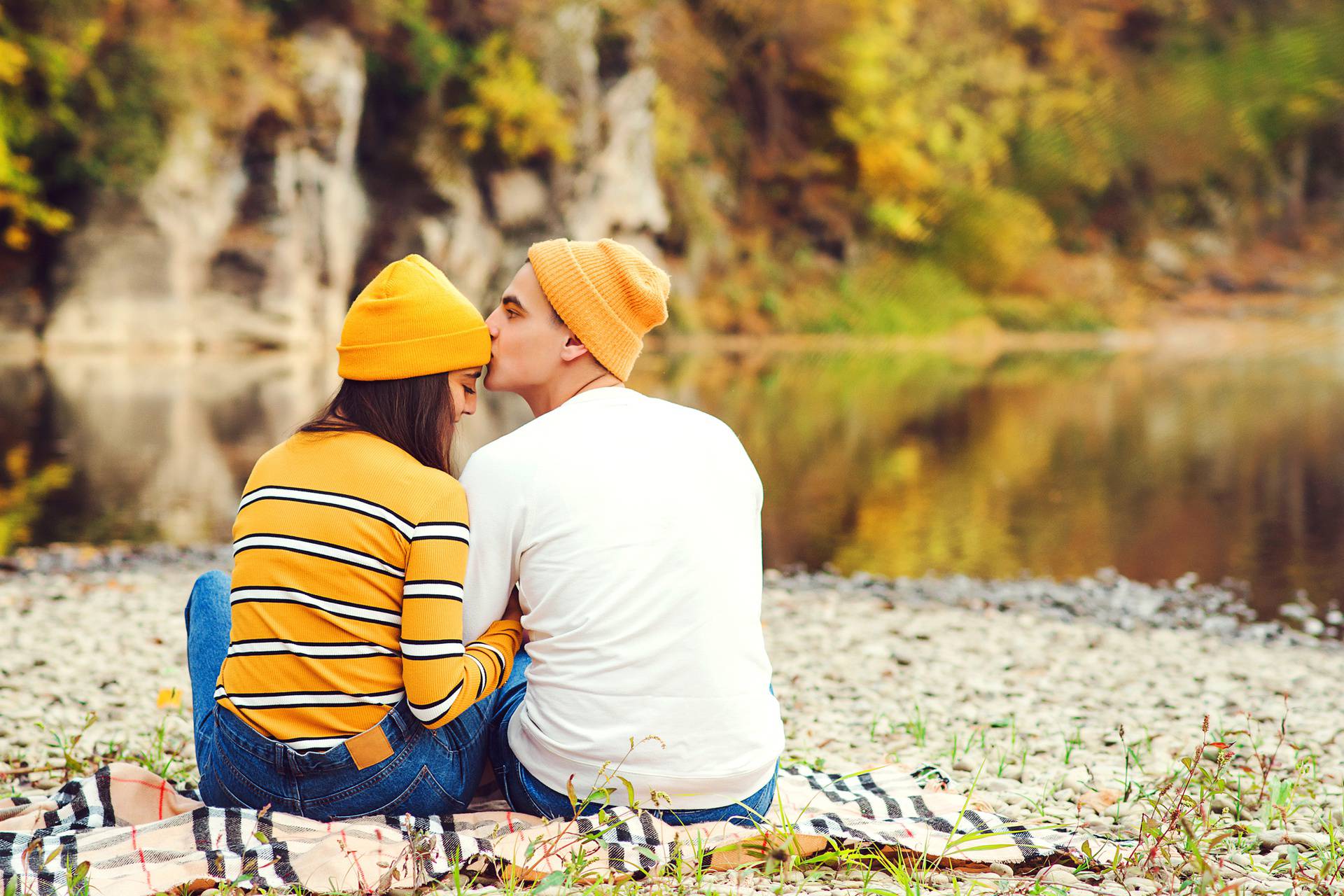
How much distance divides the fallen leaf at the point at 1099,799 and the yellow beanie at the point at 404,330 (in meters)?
1.79

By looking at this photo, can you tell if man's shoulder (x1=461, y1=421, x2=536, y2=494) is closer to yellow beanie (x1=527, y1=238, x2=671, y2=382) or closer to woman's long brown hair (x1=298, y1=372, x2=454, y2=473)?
woman's long brown hair (x1=298, y1=372, x2=454, y2=473)

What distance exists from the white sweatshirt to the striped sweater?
105 millimetres

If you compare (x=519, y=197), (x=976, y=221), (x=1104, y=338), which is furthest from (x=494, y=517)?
(x=1104, y=338)

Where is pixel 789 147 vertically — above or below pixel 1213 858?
above

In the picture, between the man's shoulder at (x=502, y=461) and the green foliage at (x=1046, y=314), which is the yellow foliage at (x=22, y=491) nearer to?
the man's shoulder at (x=502, y=461)

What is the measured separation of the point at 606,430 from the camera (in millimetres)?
2055

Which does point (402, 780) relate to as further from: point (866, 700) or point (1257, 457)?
point (1257, 457)

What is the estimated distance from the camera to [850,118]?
2923cm

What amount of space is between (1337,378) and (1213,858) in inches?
848

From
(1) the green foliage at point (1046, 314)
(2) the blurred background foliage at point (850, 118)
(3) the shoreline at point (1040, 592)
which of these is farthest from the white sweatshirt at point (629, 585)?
(1) the green foliage at point (1046, 314)

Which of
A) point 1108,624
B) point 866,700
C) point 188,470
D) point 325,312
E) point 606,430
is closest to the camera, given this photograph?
point 606,430

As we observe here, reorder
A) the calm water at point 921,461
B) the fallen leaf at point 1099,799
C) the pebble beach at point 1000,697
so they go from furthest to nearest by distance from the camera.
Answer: the calm water at point 921,461 → the fallen leaf at point 1099,799 → the pebble beach at point 1000,697

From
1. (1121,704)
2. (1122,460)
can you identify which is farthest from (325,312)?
(1121,704)

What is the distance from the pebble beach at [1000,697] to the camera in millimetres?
2529
